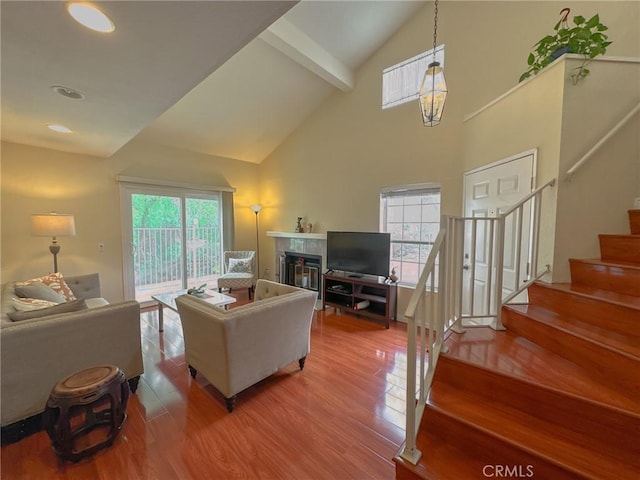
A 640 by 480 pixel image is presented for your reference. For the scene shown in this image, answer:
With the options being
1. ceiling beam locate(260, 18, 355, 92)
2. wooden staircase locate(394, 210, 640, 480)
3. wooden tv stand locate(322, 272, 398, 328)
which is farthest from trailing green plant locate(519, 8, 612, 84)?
wooden tv stand locate(322, 272, 398, 328)

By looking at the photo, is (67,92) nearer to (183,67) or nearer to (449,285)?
(183,67)

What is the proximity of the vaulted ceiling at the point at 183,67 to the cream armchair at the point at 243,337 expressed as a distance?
170 centimetres

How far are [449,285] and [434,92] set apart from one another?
1.47 metres

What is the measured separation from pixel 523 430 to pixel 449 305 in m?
0.79

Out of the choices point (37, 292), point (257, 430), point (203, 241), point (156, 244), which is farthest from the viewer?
point (203, 241)

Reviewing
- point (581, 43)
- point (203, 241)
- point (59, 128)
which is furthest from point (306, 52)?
point (203, 241)

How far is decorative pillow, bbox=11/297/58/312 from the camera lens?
2.06 meters

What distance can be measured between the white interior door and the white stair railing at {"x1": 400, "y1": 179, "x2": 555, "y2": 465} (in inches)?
0.5

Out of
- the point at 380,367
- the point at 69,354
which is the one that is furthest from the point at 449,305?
the point at 69,354

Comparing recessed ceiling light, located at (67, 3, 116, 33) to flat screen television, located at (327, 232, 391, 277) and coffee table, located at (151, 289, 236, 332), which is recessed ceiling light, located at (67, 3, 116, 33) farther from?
flat screen television, located at (327, 232, 391, 277)

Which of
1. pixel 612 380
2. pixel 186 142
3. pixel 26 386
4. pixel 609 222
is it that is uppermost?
pixel 186 142

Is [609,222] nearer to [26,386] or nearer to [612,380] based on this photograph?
[612,380]

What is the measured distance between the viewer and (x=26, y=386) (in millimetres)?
1648

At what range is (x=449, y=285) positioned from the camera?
6.09 feet
